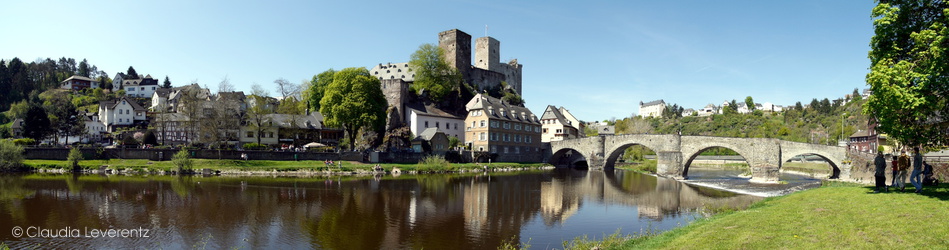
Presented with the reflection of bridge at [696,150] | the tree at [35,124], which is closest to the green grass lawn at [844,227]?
the reflection of bridge at [696,150]

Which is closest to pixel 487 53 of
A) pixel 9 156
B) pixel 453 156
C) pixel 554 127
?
pixel 554 127

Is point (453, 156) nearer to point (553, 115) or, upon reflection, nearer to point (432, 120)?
point (432, 120)

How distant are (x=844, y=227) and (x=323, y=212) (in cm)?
1948

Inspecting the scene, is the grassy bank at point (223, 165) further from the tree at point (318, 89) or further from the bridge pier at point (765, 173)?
the bridge pier at point (765, 173)

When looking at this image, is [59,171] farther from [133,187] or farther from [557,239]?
[557,239]

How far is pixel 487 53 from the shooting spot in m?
94.5

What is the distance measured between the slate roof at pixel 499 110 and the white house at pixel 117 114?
2170 inches

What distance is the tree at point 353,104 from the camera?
180 ft

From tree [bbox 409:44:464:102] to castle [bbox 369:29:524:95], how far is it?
6333 mm

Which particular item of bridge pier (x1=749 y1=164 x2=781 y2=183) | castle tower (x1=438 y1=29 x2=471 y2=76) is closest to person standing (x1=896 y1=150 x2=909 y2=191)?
bridge pier (x1=749 y1=164 x2=781 y2=183)

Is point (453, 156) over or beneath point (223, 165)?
over

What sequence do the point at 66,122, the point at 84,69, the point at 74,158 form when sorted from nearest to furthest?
1. the point at 74,158
2. the point at 66,122
3. the point at 84,69

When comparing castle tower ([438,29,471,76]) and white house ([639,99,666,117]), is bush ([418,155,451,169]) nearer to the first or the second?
castle tower ([438,29,471,76])

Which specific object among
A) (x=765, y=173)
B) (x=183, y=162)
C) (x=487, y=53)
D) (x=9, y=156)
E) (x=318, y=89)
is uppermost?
(x=487, y=53)
